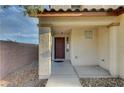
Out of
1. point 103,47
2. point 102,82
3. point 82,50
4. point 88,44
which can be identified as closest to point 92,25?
point 103,47

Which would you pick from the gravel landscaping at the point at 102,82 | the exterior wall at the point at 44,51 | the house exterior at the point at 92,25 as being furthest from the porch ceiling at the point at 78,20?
the gravel landscaping at the point at 102,82

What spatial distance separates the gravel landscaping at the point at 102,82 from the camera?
11.8 meters

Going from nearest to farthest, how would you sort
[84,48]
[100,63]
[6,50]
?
[6,50] → [100,63] → [84,48]

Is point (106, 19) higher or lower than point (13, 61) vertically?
higher

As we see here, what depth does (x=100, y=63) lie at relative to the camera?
18203 millimetres

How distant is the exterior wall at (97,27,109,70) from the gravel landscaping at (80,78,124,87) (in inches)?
107

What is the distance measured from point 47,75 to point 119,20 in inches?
217

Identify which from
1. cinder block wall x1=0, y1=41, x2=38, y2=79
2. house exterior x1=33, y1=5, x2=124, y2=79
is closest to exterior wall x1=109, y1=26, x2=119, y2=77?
house exterior x1=33, y1=5, x2=124, y2=79

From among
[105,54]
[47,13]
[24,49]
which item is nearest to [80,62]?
[105,54]

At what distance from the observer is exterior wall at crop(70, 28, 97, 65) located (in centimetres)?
1980

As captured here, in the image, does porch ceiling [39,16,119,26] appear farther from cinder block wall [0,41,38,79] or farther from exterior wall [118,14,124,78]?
cinder block wall [0,41,38,79]

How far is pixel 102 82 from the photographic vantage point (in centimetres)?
1252

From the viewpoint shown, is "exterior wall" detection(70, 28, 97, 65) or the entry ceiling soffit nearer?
the entry ceiling soffit

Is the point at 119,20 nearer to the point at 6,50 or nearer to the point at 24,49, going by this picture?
the point at 6,50
